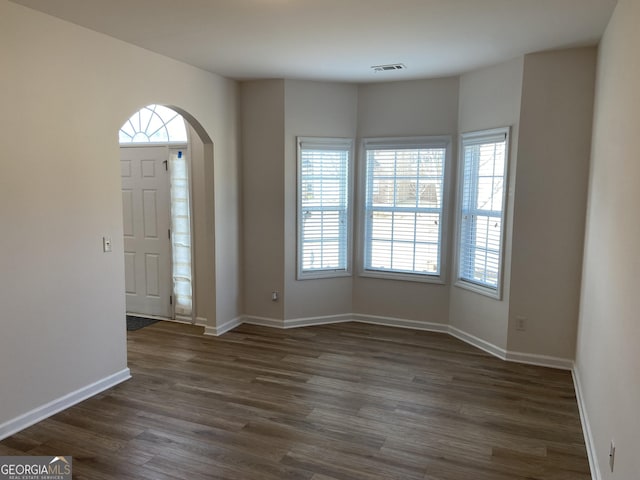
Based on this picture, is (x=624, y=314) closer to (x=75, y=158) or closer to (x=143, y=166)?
(x=75, y=158)

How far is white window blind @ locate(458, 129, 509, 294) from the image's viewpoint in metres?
4.27

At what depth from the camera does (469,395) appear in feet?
11.6

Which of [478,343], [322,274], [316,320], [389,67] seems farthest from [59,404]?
[389,67]

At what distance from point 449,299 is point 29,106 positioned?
4143 mm

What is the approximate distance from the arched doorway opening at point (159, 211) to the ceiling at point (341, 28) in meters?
1.19

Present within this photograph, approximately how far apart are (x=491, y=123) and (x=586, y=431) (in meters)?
2.69

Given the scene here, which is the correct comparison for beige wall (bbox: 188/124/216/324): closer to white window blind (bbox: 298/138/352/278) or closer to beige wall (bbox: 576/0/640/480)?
white window blind (bbox: 298/138/352/278)

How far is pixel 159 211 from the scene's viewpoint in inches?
208

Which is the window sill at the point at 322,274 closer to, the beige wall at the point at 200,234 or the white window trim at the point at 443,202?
the white window trim at the point at 443,202

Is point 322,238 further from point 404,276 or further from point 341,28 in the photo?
point 341,28

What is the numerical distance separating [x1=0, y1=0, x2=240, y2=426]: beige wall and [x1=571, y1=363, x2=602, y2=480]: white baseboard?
3.35 metres

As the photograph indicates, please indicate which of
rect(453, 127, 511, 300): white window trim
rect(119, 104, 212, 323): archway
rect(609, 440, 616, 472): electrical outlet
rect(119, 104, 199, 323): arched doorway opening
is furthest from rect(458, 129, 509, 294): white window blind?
rect(119, 104, 199, 323): arched doorway opening

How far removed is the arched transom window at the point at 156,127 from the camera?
16.8 feet

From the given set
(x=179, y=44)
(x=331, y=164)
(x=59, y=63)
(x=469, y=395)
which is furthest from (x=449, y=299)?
(x=59, y=63)
